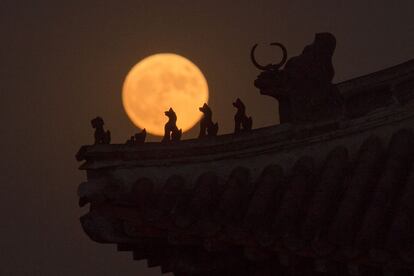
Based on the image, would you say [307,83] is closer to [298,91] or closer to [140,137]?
[298,91]

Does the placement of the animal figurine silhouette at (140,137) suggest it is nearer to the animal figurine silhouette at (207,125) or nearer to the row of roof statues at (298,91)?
the row of roof statues at (298,91)

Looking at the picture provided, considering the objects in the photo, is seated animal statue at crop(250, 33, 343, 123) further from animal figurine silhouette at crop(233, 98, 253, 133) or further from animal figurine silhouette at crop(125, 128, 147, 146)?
animal figurine silhouette at crop(125, 128, 147, 146)

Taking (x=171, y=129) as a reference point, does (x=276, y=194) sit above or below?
below

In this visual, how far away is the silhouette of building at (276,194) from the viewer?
5914 millimetres

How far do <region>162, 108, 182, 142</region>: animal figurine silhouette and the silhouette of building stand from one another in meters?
0.14

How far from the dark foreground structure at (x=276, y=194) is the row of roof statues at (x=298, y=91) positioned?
0.08m

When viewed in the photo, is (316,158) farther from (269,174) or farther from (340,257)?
(340,257)

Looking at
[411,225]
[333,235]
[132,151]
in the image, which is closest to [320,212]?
[333,235]

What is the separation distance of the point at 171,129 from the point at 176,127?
0.05 metres

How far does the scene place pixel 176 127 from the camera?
295 inches

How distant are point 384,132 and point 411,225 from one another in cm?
132

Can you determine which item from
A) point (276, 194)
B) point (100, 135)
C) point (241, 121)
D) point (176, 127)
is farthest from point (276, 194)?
point (100, 135)

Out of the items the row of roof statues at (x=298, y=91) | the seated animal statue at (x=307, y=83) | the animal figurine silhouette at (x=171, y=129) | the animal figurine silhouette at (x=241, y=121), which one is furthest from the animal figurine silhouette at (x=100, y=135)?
the seated animal statue at (x=307, y=83)

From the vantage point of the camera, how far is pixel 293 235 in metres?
6.01
